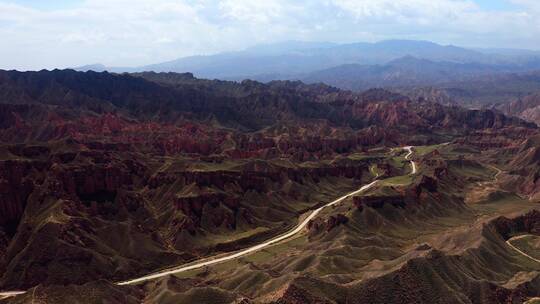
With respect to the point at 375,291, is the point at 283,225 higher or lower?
lower

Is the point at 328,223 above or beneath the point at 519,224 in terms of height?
above

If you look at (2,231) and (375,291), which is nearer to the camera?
(375,291)

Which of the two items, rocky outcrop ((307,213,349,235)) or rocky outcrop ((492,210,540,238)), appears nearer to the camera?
rocky outcrop ((492,210,540,238))

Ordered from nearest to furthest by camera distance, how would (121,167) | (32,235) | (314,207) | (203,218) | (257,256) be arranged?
1. (32,235)
2. (257,256)
3. (203,218)
4. (121,167)
5. (314,207)

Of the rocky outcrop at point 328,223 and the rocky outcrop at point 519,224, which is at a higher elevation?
the rocky outcrop at point 328,223

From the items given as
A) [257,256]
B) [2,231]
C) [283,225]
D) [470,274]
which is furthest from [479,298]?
[2,231]

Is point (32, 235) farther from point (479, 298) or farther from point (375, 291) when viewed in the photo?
point (479, 298)

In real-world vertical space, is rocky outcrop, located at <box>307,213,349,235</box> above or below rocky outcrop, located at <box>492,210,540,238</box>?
above

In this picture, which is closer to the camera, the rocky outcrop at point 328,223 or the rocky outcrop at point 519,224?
the rocky outcrop at point 519,224

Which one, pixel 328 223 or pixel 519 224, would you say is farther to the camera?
pixel 328 223

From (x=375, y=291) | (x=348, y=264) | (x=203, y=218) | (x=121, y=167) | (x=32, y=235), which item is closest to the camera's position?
(x=375, y=291)
